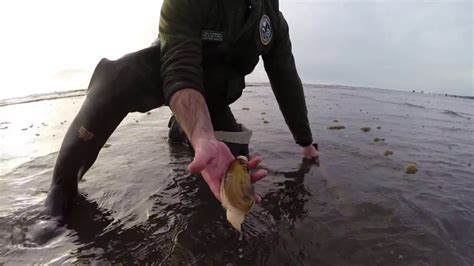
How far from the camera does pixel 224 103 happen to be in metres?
4.43

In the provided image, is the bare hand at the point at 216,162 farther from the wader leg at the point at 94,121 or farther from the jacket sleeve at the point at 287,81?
the jacket sleeve at the point at 287,81

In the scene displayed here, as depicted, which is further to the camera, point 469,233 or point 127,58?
point 127,58

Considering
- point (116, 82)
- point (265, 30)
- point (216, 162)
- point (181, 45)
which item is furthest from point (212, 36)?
point (216, 162)

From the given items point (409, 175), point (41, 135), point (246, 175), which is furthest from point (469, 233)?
point (41, 135)

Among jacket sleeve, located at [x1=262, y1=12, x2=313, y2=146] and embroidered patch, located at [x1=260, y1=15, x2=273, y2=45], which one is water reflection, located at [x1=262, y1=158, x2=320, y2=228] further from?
embroidered patch, located at [x1=260, y1=15, x2=273, y2=45]

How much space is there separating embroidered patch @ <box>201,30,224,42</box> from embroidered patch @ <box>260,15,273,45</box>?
0.48 metres

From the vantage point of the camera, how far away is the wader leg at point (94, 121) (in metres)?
3.36

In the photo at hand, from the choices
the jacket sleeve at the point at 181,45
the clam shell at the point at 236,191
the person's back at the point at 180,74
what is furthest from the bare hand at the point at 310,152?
the clam shell at the point at 236,191

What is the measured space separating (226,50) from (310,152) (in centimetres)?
185

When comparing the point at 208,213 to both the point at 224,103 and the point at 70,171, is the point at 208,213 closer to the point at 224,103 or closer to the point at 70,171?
the point at 70,171

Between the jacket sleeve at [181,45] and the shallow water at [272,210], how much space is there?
3.47 feet

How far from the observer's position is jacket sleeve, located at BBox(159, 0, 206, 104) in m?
2.89

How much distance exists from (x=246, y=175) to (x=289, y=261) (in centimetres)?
78

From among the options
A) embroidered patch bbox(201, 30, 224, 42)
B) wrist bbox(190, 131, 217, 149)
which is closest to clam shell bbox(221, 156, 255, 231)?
wrist bbox(190, 131, 217, 149)
